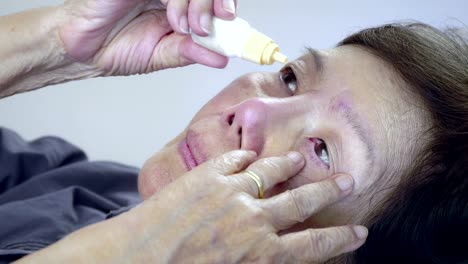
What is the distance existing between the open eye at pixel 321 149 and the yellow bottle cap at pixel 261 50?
155 millimetres

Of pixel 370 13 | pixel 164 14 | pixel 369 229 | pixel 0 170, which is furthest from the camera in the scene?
pixel 370 13

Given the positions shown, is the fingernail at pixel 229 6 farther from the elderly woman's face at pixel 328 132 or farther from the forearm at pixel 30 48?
the forearm at pixel 30 48

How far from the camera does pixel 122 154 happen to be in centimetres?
189

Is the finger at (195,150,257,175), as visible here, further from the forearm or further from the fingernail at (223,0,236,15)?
the forearm

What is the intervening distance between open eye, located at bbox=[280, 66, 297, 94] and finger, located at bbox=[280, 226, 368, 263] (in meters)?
0.34

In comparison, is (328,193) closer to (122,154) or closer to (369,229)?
(369,229)

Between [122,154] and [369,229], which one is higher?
[369,229]

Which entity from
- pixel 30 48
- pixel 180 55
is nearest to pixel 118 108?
pixel 30 48

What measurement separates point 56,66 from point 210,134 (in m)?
0.39

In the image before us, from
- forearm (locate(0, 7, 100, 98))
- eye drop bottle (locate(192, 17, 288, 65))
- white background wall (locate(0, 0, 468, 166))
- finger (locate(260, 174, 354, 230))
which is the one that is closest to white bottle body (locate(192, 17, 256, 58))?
eye drop bottle (locate(192, 17, 288, 65))

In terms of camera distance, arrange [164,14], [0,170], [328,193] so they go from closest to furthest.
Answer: [328,193]
[164,14]
[0,170]

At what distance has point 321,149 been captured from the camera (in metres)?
0.94

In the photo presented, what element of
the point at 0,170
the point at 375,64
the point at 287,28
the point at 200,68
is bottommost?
the point at 0,170

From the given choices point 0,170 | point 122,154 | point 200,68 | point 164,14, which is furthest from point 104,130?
point 164,14
